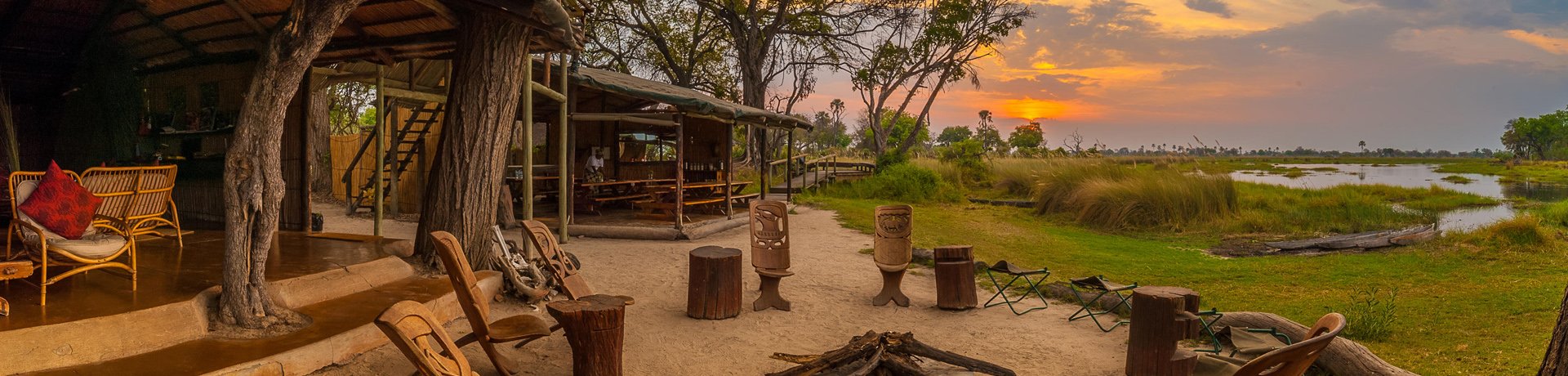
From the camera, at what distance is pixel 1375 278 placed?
356 inches

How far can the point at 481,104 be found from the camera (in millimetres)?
6934

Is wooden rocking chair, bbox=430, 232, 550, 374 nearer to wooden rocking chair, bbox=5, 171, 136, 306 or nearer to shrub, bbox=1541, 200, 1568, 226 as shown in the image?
wooden rocking chair, bbox=5, 171, 136, 306

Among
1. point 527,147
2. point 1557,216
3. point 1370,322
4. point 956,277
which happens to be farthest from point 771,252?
point 1557,216

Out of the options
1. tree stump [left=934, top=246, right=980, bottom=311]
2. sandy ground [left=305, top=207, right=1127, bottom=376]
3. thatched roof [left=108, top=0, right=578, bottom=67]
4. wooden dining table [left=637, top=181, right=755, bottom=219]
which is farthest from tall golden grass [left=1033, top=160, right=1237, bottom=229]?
thatched roof [left=108, top=0, right=578, bottom=67]

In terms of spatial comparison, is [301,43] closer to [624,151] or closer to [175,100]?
[175,100]

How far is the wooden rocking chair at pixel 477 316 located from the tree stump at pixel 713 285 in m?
2.10

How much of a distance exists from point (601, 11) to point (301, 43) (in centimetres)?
2140

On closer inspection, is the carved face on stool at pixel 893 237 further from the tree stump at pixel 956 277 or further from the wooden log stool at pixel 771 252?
the wooden log stool at pixel 771 252

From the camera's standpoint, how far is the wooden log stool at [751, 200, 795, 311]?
6.95 m

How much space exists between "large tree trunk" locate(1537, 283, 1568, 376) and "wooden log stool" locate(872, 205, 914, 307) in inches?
180

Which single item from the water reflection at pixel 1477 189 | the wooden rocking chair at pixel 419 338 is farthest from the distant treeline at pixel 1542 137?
the wooden rocking chair at pixel 419 338

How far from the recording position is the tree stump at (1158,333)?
4.74 meters

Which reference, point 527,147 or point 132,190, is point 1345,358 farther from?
point 527,147

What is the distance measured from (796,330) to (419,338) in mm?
3576
